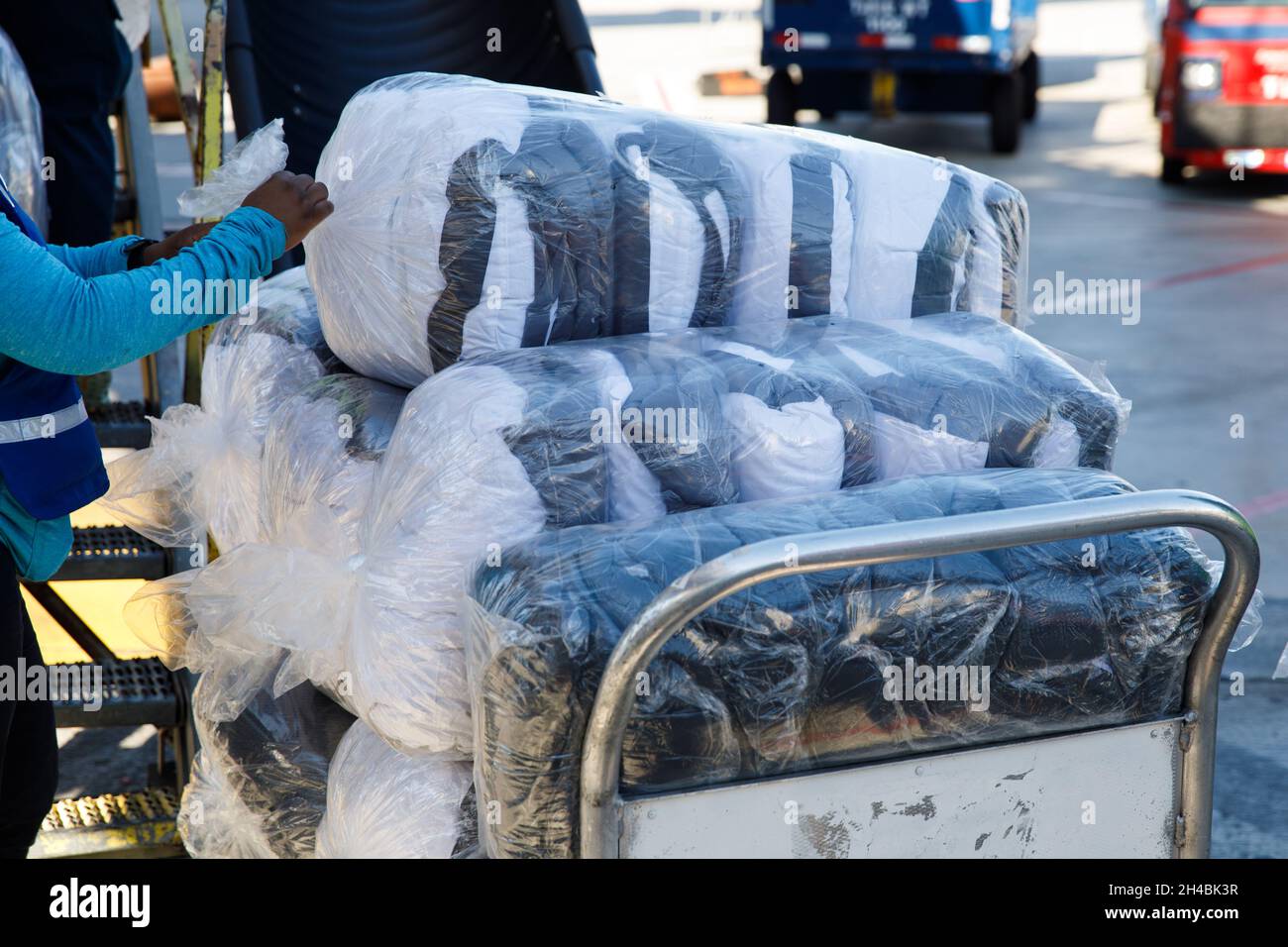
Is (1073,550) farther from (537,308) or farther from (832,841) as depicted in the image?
(537,308)

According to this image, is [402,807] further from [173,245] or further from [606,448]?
[173,245]

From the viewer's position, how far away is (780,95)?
12445mm

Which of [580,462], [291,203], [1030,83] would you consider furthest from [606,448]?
[1030,83]

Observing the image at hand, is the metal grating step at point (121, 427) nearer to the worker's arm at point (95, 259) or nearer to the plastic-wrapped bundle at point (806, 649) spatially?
the worker's arm at point (95, 259)

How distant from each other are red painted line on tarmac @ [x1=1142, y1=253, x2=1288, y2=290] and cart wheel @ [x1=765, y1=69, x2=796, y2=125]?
4.43 metres

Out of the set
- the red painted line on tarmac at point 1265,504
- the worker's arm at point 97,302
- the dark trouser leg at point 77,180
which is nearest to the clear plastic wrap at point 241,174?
the worker's arm at point 97,302

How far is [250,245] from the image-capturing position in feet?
6.62

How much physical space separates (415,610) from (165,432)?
101 centimetres

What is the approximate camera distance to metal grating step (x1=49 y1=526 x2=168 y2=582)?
3285mm

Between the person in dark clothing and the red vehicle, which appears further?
the red vehicle

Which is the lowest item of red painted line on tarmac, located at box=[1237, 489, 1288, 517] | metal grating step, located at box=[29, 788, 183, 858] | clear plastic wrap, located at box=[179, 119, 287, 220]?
red painted line on tarmac, located at box=[1237, 489, 1288, 517]

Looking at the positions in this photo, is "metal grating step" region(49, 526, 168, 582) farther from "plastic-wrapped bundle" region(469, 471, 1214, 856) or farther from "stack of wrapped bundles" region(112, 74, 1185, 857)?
"plastic-wrapped bundle" region(469, 471, 1214, 856)

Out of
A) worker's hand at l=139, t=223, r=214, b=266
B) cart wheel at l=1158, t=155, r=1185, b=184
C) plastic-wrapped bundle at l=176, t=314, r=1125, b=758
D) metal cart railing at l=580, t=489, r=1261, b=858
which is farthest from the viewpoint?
cart wheel at l=1158, t=155, r=1185, b=184

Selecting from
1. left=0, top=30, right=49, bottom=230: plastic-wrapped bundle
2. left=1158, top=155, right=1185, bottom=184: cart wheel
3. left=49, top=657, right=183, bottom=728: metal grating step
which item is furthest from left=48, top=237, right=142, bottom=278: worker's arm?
left=1158, top=155, right=1185, bottom=184: cart wheel
